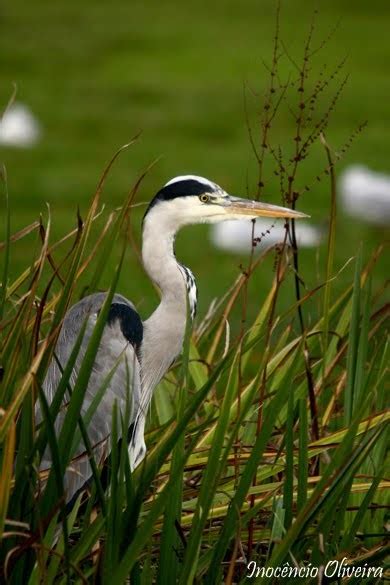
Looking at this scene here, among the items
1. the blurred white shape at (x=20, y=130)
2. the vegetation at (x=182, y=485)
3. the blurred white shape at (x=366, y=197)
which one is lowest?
the blurred white shape at (x=366, y=197)

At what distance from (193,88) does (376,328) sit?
9.31 metres

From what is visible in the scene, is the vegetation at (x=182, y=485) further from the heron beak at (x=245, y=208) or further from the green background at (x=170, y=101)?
the green background at (x=170, y=101)

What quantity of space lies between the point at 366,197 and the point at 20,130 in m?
3.02

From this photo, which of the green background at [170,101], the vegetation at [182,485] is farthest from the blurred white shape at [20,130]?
the vegetation at [182,485]

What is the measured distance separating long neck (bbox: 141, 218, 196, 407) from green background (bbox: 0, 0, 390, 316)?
3.23 meters

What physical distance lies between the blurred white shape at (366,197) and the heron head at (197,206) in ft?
17.6

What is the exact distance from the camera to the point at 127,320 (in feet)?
10.9

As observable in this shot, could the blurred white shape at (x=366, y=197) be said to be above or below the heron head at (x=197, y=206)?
below

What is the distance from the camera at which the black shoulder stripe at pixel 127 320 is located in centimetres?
330

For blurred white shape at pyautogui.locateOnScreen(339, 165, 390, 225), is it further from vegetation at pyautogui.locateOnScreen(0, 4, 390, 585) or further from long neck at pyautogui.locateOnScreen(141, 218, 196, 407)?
vegetation at pyautogui.locateOnScreen(0, 4, 390, 585)

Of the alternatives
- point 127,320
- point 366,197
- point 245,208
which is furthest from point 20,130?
Answer: point 127,320

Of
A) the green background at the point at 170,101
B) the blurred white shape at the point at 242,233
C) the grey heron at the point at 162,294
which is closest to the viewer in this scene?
the grey heron at the point at 162,294

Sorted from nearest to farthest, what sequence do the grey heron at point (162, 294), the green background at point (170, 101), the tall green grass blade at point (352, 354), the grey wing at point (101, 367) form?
the tall green grass blade at point (352, 354) → the grey wing at point (101, 367) → the grey heron at point (162, 294) → the green background at point (170, 101)

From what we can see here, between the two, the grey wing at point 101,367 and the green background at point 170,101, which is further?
the green background at point 170,101
